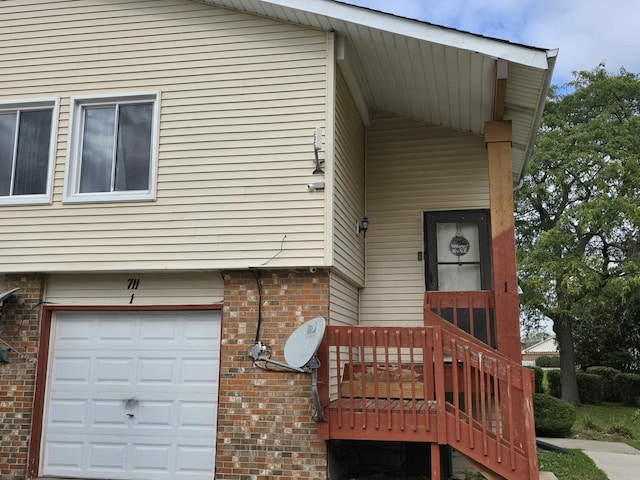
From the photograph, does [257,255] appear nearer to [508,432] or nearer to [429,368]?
[429,368]

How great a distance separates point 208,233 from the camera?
6.98m

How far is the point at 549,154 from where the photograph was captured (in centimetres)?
1848

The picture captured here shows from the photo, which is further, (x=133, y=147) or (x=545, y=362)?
(x=545, y=362)

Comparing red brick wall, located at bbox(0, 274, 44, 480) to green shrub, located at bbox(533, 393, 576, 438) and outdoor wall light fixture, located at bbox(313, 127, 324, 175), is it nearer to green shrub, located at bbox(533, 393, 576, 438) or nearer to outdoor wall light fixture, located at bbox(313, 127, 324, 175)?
outdoor wall light fixture, located at bbox(313, 127, 324, 175)

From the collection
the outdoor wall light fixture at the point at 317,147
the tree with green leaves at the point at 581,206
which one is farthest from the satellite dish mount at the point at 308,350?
the tree with green leaves at the point at 581,206

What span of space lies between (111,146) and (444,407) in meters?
5.06

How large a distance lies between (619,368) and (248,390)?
21796 mm

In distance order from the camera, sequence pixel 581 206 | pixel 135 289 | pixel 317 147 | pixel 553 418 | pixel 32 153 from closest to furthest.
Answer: pixel 317 147 < pixel 135 289 < pixel 32 153 < pixel 553 418 < pixel 581 206

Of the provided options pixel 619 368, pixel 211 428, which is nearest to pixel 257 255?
pixel 211 428

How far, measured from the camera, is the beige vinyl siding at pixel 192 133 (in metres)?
6.91

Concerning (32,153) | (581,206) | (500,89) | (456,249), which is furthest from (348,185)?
(581,206)

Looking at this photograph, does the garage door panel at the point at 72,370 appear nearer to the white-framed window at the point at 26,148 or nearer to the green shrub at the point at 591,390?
the white-framed window at the point at 26,148

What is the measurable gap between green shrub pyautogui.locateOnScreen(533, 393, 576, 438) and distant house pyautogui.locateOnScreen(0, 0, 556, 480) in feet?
18.8

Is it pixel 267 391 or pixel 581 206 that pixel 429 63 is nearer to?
Answer: pixel 267 391
